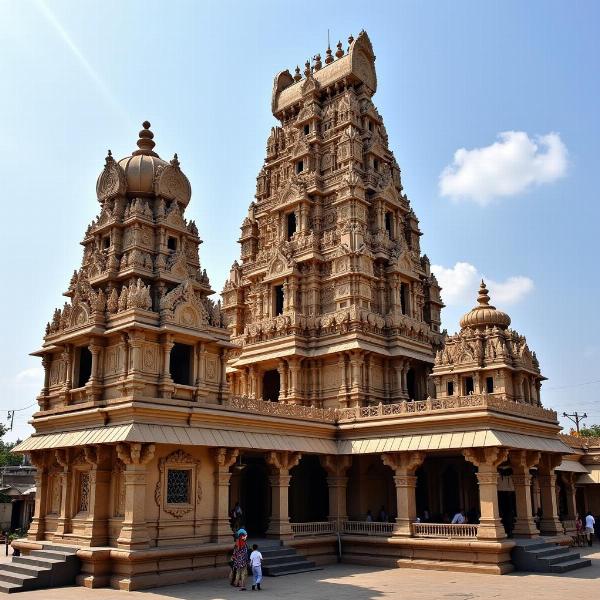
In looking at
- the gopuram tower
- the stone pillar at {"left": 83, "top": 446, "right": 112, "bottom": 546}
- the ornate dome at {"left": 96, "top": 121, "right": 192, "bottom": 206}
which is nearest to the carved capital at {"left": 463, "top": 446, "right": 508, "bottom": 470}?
the gopuram tower

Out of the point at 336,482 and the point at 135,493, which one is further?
the point at 336,482

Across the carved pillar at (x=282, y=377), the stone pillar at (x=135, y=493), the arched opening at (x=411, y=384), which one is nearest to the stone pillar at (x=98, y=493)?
the stone pillar at (x=135, y=493)

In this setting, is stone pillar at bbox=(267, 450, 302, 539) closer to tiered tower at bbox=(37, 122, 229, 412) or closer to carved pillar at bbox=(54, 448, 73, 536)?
tiered tower at bbox=(37, 122, 229, 412)

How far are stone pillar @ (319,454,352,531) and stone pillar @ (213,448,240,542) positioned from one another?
205 inches

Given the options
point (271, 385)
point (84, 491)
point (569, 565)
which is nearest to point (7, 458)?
point (271, 385)

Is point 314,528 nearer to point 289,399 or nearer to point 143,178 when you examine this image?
point 289,399

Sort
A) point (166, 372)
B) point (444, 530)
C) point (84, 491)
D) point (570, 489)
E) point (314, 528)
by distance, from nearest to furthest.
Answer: point (166, 372)
point (84, 491)
point (444, 530)
point (314, 528)
point (570, 489)

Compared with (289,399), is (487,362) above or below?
above

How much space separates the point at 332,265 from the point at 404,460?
1161 cm

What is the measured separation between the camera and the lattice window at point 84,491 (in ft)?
68.6

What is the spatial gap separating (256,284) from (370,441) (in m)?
13.2

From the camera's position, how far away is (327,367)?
31.4m

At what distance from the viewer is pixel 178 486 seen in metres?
20.5

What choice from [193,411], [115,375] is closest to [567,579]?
[193,411]
